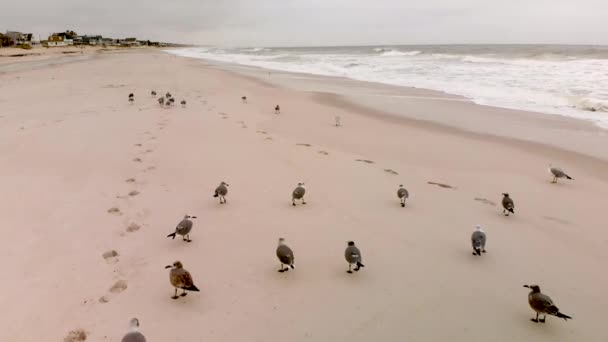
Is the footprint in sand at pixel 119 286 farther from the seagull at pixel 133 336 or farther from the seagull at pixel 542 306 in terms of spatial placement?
the seagull at pixel 542 306

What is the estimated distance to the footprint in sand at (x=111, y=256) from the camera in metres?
5.23

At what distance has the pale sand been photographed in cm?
432

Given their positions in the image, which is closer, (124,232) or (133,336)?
(133,336)

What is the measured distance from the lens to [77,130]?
1156 cm

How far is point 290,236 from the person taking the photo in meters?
6.15

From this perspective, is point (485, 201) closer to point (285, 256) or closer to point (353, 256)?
point (353, 256)

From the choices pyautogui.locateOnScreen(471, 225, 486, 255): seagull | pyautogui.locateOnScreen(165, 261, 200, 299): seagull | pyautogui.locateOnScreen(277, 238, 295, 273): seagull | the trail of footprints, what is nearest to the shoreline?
pyautogui.locateOnScreen(471, 225, 486, 255): seagull

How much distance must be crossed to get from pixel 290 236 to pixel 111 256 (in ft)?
8.05

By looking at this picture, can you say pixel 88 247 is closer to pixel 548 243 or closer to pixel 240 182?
pixel 240 182

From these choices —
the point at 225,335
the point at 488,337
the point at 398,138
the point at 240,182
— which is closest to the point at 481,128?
the point at 398,138

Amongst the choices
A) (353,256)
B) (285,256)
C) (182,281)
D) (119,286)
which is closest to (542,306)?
(353,256)

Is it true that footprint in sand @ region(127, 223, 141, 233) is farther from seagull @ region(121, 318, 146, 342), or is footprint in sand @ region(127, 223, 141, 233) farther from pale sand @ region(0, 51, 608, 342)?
seagull @ region(121, 318, 146, 342)

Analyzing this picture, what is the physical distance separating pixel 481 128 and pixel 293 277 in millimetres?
11046

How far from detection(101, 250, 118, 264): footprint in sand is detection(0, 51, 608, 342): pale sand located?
2 cm
